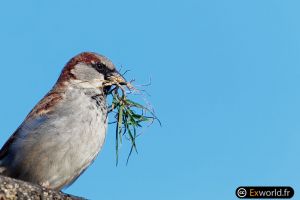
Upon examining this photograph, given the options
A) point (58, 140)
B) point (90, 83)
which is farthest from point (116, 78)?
point (58, 140)

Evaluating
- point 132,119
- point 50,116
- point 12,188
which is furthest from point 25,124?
point 12,188

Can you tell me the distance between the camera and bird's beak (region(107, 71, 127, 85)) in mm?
7940

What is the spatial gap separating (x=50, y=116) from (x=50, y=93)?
26.6 inches

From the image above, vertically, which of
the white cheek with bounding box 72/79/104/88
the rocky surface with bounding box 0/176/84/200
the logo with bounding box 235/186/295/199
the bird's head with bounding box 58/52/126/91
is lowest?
the logo with bounding box 235/186/295/199

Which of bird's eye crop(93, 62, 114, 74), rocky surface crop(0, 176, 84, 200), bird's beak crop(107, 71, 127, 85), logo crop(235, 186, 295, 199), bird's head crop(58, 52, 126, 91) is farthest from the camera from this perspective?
bird's eye crop(93, 62, 114, 74)

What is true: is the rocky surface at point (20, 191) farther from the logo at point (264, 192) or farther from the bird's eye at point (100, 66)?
the bird's eye at point (100, 66)

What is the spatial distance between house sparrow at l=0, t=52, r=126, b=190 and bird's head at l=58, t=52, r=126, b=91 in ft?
1.05

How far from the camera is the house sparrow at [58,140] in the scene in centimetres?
691

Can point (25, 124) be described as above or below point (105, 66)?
below

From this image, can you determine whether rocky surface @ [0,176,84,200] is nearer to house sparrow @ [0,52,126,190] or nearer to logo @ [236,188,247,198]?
house sparrow @ [0,52,126,190]

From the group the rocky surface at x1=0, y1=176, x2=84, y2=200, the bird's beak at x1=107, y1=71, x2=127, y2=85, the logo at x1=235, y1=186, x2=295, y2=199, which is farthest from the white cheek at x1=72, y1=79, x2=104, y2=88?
the rocky surface at x1=0, y1=176, x2=84, y2=200

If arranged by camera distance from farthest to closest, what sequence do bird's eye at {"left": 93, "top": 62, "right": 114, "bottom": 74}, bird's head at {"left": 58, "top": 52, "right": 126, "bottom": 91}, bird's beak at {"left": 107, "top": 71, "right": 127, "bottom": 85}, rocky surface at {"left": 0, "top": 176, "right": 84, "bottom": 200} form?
bird's eye at {"left": 93, "top": 62, "right": 114, "bottom": 74}
bird's head at {"left": 58, "top": 52, "right": 126, "bottom": 91}
bird's beak at {"left": 107, "top": 71, "right": 127, "bottom": 85}
rocky surface at {"left": 0, "top": 176, "right": 84, "bottom": 200}

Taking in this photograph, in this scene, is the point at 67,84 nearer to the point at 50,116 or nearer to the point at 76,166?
the point at 50,116

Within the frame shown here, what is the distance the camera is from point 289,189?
23.0 feet
